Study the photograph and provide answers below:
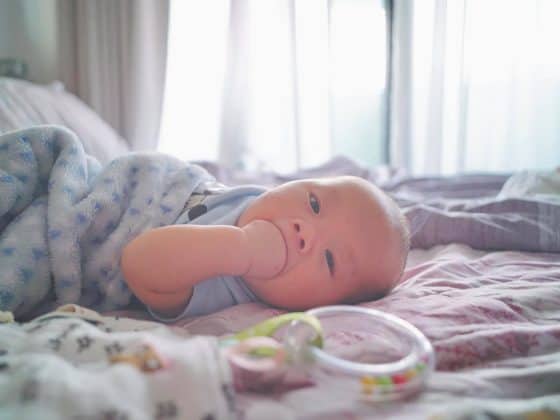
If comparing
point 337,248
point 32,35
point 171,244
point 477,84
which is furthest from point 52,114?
point 477,84

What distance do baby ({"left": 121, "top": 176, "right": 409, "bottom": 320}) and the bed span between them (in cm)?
4

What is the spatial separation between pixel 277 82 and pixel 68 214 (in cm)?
177

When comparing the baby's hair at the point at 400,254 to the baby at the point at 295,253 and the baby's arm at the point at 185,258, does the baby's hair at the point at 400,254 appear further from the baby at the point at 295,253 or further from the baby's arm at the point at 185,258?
the baby's arm at the point at 185,258

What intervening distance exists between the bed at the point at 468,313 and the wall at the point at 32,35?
3.65 feet

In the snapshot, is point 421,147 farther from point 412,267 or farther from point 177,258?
point 177,258

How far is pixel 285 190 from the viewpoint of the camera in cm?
72

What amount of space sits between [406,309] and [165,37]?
7.25 ft

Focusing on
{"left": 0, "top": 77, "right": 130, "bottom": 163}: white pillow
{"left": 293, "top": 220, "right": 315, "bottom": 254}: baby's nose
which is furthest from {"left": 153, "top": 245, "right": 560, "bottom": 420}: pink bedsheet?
{"left": 0, "top": 77, "right": 130, "bottom": 163}: white pillow

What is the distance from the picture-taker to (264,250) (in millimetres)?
634

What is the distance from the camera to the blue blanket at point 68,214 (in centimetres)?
65

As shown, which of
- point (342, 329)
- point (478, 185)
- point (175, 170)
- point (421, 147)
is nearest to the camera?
point (342, 329)

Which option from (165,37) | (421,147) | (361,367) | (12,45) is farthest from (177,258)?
(12,45)

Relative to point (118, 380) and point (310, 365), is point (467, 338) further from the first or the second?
point (118, 380)

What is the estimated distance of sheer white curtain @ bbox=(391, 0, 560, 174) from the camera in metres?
1.87
